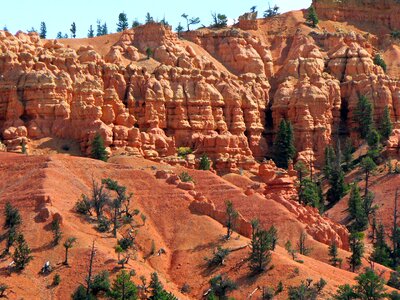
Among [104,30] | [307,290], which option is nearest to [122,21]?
[104,30]

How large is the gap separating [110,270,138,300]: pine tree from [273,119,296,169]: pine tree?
52.7 m

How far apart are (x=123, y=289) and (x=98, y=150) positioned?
3487cm

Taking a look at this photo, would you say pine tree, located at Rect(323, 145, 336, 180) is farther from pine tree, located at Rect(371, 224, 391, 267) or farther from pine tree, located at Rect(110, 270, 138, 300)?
pine tree, located at Rect(110, 270, 138, 300)

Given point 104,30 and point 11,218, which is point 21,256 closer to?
point 11,218

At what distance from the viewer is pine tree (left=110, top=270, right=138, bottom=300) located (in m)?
74.6

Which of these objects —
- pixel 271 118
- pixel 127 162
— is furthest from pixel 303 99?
pixel 127 162

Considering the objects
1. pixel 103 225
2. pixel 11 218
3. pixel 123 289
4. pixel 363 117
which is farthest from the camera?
pixel 363 117

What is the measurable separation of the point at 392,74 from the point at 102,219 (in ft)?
229

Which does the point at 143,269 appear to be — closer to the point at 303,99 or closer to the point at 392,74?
the point at 303,99

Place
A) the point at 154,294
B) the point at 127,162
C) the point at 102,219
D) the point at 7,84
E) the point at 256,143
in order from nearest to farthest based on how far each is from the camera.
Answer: the point at 154,294
the point at 102,219
the point at 127,162
the point at 7,84
the point at 256,143

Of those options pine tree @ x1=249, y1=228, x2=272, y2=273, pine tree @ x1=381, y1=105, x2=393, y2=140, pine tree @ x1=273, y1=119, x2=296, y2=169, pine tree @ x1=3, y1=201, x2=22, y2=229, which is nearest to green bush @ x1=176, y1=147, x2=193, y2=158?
pine tree @ x1=273, y1=119, x2=296, y2=169

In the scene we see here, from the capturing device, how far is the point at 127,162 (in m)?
107

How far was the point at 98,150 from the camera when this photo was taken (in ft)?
354

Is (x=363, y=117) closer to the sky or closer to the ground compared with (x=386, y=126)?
closer to the sky
